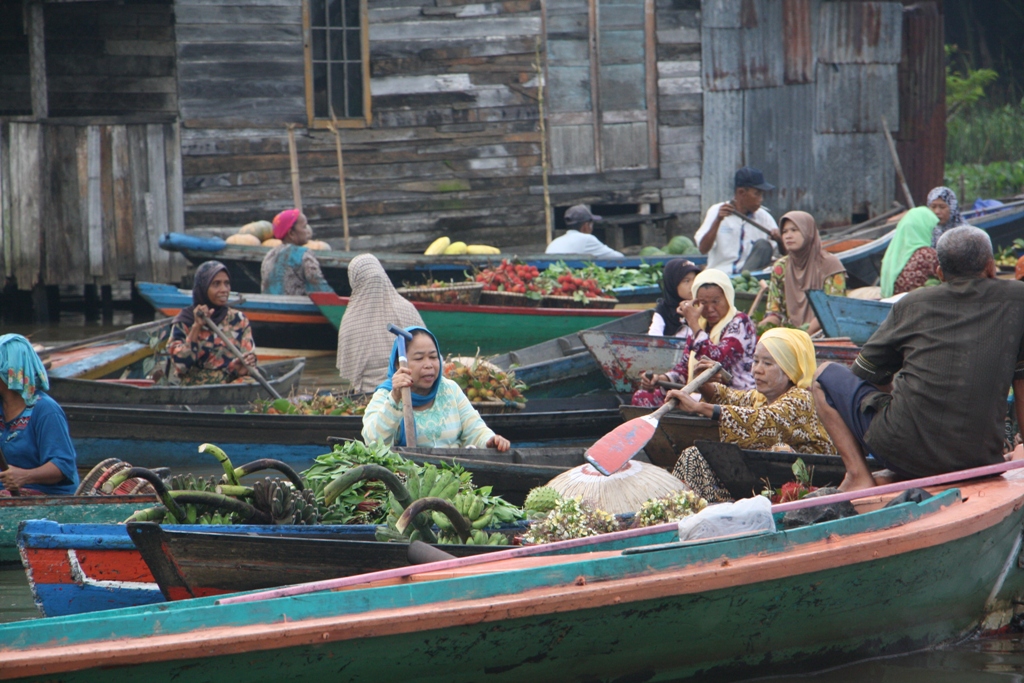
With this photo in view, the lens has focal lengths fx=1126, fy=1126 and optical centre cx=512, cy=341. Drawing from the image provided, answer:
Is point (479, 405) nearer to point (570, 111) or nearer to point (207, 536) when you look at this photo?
point (207, 536)

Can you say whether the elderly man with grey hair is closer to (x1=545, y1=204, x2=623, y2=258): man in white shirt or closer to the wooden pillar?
(x1=545, y1=204, x2=623, y2=258): man in white shirt

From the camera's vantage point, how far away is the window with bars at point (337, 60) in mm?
13523

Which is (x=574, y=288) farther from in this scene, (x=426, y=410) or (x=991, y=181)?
(x=991, y=181)

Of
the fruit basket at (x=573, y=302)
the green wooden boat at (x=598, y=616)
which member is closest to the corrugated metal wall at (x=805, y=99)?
the fruit basket at (x=573, y=302)

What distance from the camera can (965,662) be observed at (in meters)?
4.41

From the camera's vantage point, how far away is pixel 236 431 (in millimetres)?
7281

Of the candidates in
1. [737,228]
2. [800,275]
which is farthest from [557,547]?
[737,228]

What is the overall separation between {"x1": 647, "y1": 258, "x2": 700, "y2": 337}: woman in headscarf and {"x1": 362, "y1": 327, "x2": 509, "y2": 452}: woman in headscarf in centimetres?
258

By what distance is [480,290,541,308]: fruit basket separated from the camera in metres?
10.8

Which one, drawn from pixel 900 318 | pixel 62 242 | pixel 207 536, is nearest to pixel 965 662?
pixel 900 318

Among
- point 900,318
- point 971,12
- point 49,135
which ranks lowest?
point 900,318

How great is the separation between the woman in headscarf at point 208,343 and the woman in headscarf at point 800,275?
3.92m

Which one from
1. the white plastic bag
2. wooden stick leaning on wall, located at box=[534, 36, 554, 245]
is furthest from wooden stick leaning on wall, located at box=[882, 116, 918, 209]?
the white plastic bag

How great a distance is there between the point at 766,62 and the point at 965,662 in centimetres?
1267
